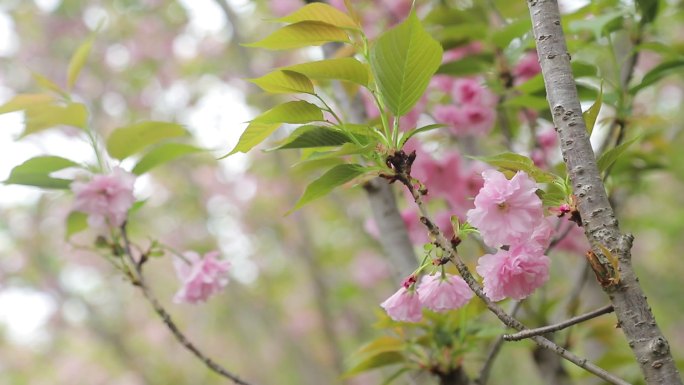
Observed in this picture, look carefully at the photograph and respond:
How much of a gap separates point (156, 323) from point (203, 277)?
7.18m

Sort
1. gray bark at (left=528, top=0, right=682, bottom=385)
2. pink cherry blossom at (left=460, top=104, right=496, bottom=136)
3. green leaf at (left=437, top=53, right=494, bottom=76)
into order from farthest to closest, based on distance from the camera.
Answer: pink cherry blossom at (left=460, top=104, right=496, bottom=136) → green leaf at (left=437, top=53, right=494, bottom=76) → gray bark at (left=528, top=0, right=682, bottom=385)

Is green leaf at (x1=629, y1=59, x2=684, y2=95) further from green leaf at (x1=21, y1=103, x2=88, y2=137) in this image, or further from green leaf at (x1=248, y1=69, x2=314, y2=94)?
green leaf at (x1=21, y1=103, x2=88, y2=137)

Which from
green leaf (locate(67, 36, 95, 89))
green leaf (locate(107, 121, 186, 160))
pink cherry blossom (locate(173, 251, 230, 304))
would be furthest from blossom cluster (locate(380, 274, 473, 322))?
green leaf (locate(67, 36, 95, 89))

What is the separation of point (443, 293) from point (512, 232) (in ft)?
0.46

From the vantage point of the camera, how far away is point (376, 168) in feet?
2.54

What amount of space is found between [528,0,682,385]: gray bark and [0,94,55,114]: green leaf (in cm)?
84

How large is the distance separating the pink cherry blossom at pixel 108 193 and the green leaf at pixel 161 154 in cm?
9

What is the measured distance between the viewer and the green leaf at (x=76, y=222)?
1.20 m

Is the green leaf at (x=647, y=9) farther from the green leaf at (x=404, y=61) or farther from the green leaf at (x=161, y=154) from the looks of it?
the green leaf at (x=161, y=154)

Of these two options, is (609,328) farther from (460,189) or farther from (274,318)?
(274,318)

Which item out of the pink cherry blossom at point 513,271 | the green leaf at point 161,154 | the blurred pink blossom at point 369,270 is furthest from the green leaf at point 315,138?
the blurred pink blossom at point 369,270

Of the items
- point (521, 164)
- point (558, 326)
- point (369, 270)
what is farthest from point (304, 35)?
point (369, 270)

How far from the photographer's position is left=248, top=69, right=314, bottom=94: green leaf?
2.46ft

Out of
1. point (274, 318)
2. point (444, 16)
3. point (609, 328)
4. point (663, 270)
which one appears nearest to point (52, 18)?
point (274, 318)
